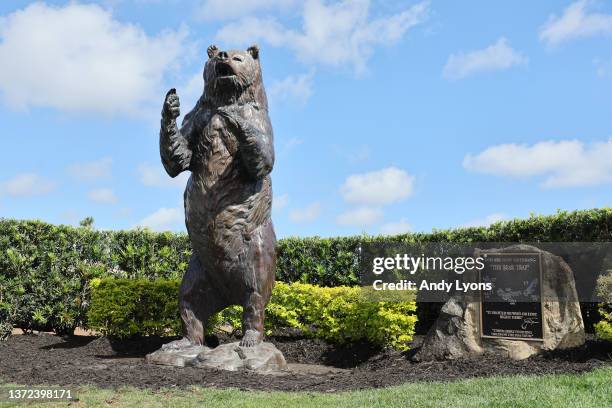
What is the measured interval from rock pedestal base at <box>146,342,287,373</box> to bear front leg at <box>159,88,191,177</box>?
1927 millimetres


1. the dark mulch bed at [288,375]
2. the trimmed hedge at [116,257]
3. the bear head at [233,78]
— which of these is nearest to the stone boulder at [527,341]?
the dark mulch bed at [288,375]

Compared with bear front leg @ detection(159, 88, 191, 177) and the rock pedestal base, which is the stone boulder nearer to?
the rock pedestal base

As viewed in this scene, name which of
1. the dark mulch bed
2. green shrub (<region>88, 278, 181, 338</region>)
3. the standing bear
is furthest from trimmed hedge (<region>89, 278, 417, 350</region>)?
the standing bear

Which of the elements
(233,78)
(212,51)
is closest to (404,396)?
(233,78)

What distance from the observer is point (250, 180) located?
643cm

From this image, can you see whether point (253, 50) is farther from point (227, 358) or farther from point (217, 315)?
point (217, 315)

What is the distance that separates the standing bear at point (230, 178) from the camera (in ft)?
20.7

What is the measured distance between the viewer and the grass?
4645 mm

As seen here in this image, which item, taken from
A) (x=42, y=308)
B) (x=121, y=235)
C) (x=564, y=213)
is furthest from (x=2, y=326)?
(x=564, y=213)

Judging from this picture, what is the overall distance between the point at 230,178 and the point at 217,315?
374 centimetres

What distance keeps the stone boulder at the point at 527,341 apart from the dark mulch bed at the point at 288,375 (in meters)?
0.19

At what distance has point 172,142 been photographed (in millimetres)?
6238

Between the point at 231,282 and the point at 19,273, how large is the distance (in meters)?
5.50

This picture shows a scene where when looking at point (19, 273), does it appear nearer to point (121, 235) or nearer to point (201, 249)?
point (121, 235)
